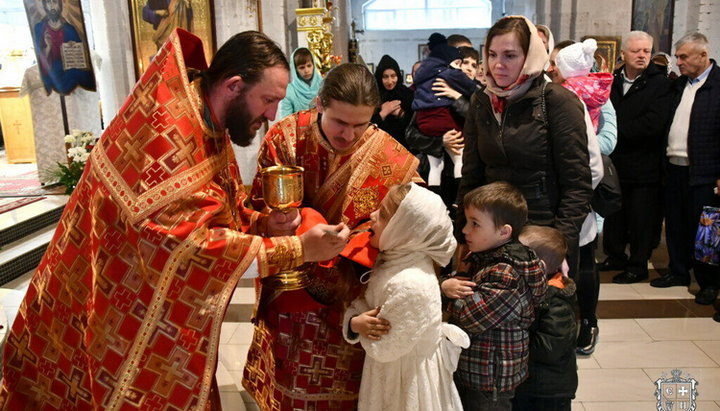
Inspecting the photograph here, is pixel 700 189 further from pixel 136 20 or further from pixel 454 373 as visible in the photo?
pixel 136 20

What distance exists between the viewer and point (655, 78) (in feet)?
16.1

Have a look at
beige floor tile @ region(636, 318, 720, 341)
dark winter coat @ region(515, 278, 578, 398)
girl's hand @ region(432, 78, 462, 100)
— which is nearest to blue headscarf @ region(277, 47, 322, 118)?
girl's hand @ region(432, 78, 462, 100)

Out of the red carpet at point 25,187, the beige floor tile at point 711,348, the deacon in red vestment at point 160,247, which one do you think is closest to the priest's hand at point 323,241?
the deacon in red vestment at point 160,247

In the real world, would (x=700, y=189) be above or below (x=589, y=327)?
above

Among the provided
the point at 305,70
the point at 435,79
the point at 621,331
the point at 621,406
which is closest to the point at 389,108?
the point at 435,79

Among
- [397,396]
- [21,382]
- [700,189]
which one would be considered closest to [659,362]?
[700,189]

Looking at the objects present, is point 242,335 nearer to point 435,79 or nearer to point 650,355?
point 435,79

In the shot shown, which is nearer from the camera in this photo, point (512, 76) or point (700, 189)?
point (512, 76)

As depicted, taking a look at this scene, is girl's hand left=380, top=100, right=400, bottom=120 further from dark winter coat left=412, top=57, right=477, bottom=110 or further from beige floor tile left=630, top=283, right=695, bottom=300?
beige floor tile left=630, top=283, right=695, bottom=300

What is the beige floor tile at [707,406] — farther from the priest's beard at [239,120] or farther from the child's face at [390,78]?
the child's face at [390,78]

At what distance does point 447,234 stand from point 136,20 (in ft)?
21.6

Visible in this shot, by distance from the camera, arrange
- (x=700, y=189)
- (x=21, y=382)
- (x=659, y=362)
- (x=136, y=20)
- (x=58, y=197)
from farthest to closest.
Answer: (x=136, y=20), (x=58, y=197), (x=700, y=189), (x=659, y=362), (x=21, y=382)

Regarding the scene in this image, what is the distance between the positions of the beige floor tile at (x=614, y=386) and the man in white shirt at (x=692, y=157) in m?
1.48

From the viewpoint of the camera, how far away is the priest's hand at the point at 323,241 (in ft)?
6.14
